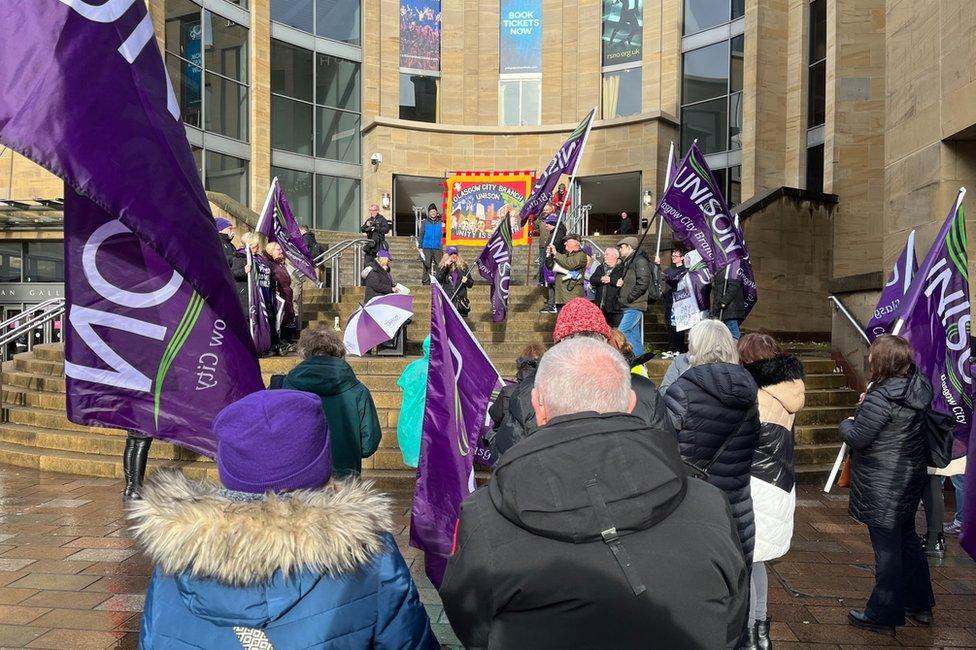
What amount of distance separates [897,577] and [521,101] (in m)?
25.5

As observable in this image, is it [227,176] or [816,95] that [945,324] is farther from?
[227,176]

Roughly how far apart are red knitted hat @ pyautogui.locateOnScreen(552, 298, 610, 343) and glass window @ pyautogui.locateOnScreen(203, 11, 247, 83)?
A: 24.0m

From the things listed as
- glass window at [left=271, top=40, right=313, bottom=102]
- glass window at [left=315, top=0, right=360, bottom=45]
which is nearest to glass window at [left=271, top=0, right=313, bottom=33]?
glass window at [left=315, top=0, right=360, bottom=45]

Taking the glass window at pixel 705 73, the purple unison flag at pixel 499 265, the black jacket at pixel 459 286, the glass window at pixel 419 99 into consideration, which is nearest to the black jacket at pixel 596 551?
the purple unison flag at pixel 499 265

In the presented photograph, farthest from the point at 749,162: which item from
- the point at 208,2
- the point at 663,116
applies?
the point at 208,2

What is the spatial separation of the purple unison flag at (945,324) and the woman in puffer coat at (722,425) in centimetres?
309

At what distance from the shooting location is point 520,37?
2773 cm

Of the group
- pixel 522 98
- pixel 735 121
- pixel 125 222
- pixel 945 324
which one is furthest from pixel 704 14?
pixel 125 222

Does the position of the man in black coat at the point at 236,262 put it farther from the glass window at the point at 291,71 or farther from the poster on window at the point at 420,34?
the poster on window at the point at 420,34

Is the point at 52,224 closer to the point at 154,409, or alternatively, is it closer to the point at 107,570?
the point at 107,570

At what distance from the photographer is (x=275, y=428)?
1827 mm

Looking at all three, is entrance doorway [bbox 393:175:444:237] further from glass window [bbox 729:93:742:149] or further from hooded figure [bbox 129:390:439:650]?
hooded figure [bbox 129:390:439:650]

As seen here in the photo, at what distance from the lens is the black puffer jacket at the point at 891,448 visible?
434 centimetres

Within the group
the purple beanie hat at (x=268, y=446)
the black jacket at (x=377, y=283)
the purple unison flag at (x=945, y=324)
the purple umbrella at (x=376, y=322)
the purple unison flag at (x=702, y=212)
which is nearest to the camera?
the purple beanie hat at (x=268, y=446)
